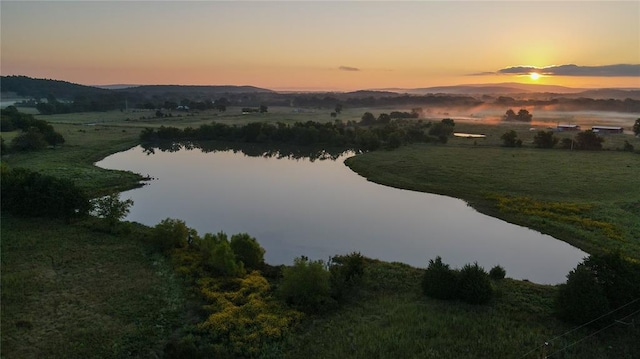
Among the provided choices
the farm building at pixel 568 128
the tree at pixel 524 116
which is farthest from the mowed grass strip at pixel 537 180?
the tree at pixel 524 116

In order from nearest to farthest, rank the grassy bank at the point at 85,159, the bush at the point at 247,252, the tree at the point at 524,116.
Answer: the bush at the point at 247,252, the grassy bank at the point at 85,159, the tree at the point at 524,116

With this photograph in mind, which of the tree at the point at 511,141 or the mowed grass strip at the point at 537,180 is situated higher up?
the tree at the point at 511,141

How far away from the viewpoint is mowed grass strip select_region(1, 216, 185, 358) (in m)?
17.4

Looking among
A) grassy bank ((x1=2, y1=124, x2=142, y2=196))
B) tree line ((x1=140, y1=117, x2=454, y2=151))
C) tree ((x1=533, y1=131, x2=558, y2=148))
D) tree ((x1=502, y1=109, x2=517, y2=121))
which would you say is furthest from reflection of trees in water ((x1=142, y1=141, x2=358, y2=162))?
tree ((x1=502, y1=109, x2=517, y2=121))

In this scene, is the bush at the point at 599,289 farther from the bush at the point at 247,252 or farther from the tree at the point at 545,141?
the tree at the point at 545,141

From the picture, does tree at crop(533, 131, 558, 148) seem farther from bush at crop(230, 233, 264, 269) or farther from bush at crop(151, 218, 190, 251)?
bush at crop(151, 218, 190, 251)

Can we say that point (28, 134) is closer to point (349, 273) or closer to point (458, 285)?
point (349, 273)

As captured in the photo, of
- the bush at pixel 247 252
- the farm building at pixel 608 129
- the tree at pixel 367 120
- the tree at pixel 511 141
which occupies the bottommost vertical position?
the bush at pixel 247 252

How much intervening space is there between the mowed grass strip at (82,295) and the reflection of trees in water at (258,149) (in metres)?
46.9

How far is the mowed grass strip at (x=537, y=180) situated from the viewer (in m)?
33.4

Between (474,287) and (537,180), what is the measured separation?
109ft

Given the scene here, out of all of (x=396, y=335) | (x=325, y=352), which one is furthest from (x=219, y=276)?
(x=396, y=335)

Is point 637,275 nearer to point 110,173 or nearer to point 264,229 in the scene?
point 264,229

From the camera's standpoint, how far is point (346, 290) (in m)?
23.2
